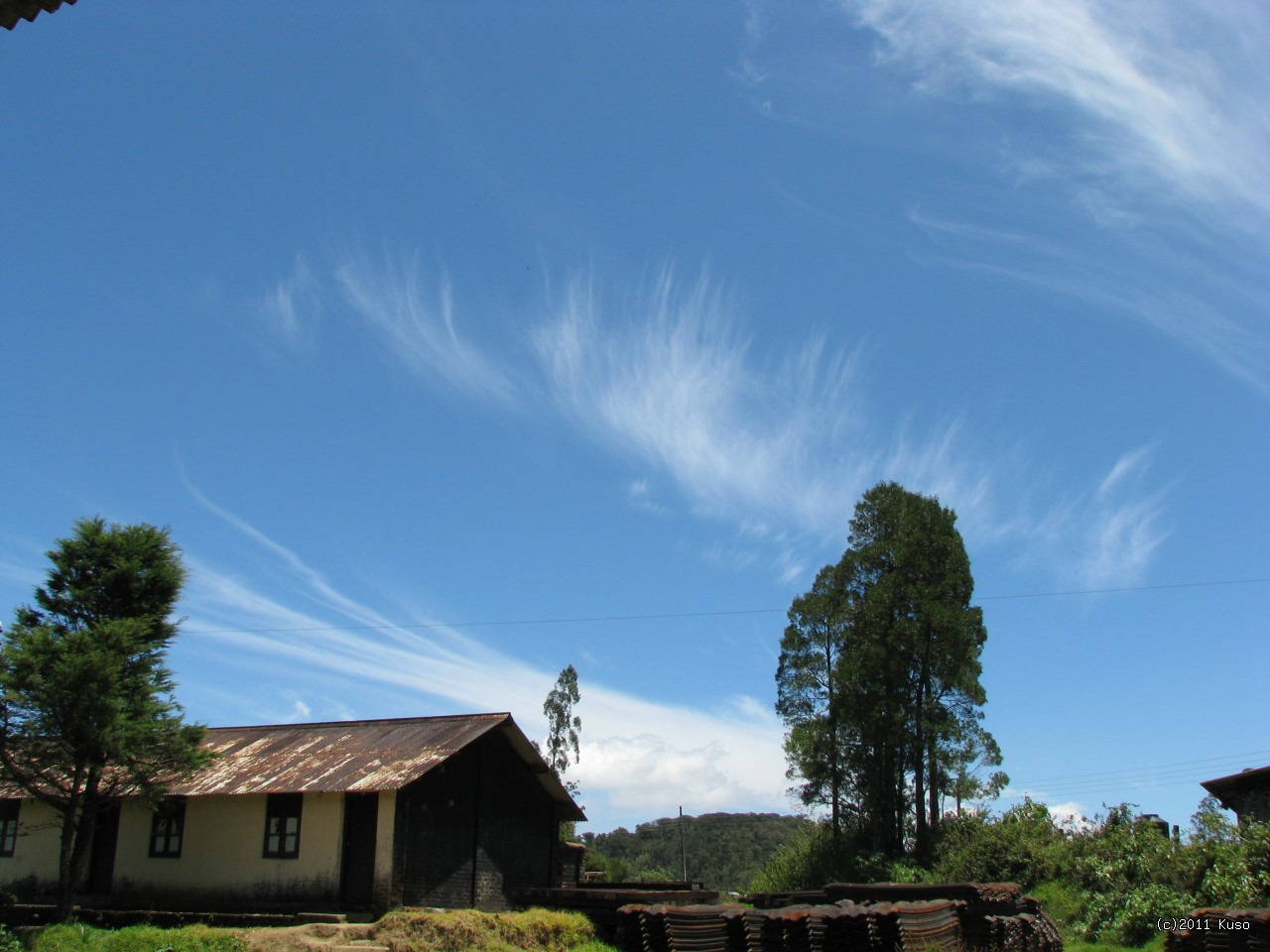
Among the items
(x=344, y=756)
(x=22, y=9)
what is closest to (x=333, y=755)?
(x=344, y=756)

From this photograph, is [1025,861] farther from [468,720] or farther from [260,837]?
[260,837]

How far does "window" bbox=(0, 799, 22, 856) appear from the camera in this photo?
25.9 meters

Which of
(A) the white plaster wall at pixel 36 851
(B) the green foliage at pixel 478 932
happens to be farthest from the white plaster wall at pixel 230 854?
(B) the green foliage at pixel 478 932

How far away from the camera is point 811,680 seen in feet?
121

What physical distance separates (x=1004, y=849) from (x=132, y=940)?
2471 cm

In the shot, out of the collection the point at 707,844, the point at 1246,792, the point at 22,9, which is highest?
the point at 22,9

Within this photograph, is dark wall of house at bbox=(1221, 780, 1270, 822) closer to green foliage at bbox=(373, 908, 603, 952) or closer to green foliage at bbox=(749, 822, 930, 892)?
green foliage at bbox=(749, 822, 930, 892)

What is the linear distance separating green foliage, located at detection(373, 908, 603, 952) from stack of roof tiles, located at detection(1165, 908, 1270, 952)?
35.6 ft

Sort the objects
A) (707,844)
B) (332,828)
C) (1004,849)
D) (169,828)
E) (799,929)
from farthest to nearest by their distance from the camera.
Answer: (707,844) < (1004,849) < (169,828) < (332,828) < (799,929)

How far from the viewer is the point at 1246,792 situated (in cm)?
2759

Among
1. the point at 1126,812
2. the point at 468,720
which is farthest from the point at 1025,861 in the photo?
the point at 468,720

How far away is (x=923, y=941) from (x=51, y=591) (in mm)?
18779

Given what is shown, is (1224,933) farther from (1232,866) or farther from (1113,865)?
(1113,865)

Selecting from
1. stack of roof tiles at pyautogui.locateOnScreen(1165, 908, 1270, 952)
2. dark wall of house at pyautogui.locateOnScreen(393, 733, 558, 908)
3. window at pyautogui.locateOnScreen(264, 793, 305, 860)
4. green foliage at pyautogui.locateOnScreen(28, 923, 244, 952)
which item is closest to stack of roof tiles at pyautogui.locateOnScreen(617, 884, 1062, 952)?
stack of roof tiles at pyautogui.locateOnScreen(1165, 908, 1270, 952)
